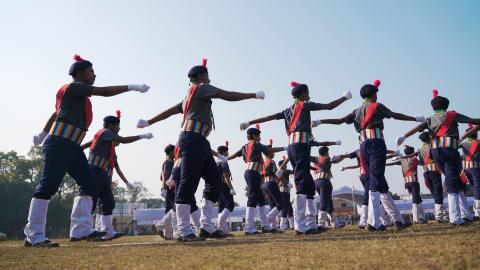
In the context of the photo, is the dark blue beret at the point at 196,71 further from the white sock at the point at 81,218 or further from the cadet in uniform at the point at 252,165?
the cadet in uniform at the point at 252,165

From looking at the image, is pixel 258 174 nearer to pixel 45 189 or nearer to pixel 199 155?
pixel 199 155

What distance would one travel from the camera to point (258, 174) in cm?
1020

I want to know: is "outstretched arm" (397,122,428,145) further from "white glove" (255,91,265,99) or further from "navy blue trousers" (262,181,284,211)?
"navy blue trousers" (262,181,284,211)

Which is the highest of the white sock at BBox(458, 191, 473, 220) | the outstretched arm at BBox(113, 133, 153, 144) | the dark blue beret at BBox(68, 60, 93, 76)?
the dark blue beret at BBox(68, 60, 93, 76)

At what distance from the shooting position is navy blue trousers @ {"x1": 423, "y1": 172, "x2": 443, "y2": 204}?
35.1 feet

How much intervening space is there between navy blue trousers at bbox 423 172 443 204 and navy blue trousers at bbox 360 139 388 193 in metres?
5.03

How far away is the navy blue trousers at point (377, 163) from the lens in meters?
6.61

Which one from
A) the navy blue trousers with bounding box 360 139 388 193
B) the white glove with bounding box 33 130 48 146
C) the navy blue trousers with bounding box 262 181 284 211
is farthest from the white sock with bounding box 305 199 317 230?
the white glove with bounding box 33 130 48 146

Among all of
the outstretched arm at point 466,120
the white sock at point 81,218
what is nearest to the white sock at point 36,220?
the white sock at point 81,218

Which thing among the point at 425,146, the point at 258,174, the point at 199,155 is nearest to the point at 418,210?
the point at 425,146

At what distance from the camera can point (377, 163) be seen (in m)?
6.60

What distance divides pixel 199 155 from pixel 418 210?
355 inches

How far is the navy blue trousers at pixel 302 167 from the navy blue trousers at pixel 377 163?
1.08 metres

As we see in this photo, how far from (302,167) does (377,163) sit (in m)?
1.29
